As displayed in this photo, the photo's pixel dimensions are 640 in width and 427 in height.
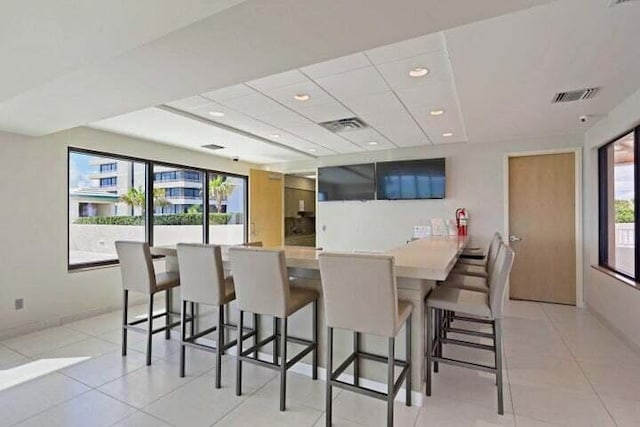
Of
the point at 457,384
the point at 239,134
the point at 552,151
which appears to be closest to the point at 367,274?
the point at 457,384

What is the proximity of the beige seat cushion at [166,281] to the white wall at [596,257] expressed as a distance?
4239 millimetres

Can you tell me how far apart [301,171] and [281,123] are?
2605 millimetres

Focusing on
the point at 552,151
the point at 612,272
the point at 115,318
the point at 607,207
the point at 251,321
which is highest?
the point at 552,151

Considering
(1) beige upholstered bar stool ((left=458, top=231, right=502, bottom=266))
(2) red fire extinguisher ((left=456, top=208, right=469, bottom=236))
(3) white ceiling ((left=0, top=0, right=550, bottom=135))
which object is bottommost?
(1) beige upholstered bar stool ((left=458, top=231, right=502, bottom=266))

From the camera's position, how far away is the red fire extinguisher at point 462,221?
4.97m

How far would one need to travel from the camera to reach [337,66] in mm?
2510

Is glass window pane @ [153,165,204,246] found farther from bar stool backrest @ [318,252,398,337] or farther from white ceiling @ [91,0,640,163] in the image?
bar stool backrest @ [318,252,398,337]

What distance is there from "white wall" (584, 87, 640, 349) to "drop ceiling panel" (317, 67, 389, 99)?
2302 millimetres

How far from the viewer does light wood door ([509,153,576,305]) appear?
179 inches

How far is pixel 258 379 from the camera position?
257 cm

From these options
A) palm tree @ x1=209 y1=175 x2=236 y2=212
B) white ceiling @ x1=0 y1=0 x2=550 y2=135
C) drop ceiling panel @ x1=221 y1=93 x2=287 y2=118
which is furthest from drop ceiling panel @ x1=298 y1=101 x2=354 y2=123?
palm tree @ x1=209 y1=175 x2=236 y2=212

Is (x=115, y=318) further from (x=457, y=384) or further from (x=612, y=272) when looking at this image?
(x=612, y=272)

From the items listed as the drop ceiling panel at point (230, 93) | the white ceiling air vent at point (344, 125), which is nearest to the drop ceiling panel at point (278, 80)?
the drop ceiling panel at point (230, 93)

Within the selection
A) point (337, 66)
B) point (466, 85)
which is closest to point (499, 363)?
point (466, 85)
